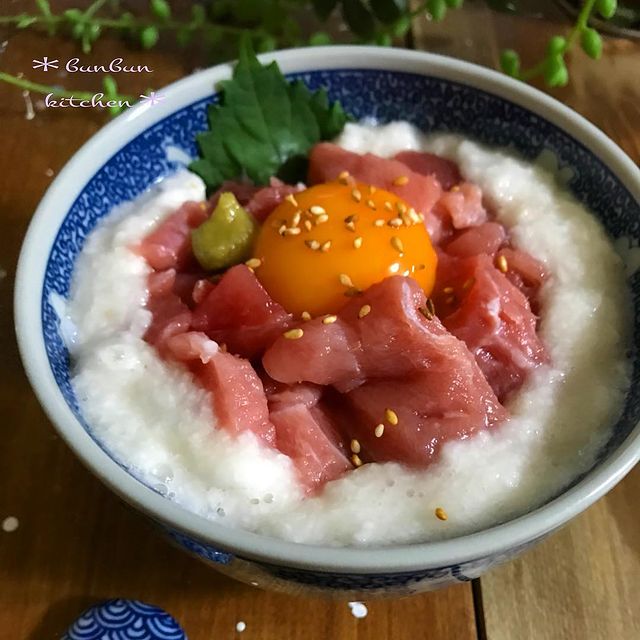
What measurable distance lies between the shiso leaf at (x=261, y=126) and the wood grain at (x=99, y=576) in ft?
2.32

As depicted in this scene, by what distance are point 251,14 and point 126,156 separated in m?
0.91

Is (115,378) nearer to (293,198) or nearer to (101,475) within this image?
(101,475)

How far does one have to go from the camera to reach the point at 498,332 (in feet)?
4.91

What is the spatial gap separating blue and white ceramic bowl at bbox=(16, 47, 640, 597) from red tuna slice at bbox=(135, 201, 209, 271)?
14 cm

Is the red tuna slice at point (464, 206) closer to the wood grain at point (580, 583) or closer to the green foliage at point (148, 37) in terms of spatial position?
the wood grain at point (580, 583)

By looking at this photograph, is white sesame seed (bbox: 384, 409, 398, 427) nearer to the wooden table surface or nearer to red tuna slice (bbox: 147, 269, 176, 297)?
the wooden table surface

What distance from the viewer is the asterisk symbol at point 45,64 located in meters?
2.43

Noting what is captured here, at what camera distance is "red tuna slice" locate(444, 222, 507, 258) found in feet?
5.50

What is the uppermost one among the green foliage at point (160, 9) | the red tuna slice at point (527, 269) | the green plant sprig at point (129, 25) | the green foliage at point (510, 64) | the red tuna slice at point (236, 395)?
the green foliage at point (160, 9)

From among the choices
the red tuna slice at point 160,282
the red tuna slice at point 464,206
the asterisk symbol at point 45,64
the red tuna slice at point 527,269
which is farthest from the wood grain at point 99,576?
the asterisk symbol at point 45,64

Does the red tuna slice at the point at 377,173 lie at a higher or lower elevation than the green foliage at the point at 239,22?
lower

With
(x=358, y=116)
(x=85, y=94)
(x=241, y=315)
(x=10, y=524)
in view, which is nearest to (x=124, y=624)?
(x=10, y=524)

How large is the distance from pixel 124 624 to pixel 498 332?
0.87m

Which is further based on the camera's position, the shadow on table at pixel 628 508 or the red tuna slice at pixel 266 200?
the red tuna slice at pixel 266 200
